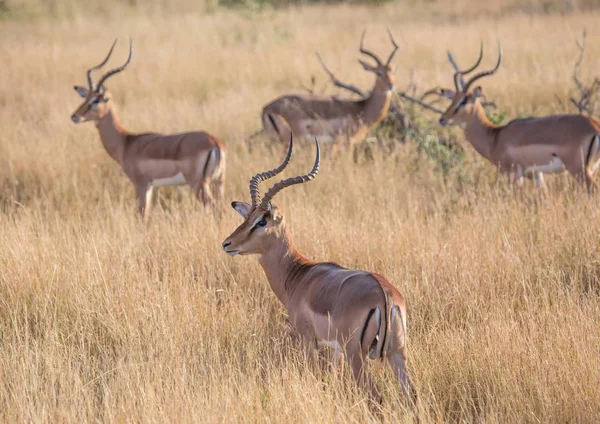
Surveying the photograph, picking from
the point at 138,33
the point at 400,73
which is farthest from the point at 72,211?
the point at 138,33

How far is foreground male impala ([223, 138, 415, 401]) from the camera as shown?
3.55 metres

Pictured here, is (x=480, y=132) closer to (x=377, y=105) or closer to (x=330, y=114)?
(x=377, y=105)

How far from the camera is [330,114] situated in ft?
30.9

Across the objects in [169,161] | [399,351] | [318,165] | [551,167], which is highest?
[318,165]

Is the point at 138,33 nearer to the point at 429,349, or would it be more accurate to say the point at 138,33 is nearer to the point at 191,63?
the point at 191,63

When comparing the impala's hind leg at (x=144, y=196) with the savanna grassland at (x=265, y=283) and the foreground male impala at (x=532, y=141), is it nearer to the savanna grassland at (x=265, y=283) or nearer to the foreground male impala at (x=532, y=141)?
the savanna grassland at (x=265, y=283)

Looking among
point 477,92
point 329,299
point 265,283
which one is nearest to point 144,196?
point 265,283

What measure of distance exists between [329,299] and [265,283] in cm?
149

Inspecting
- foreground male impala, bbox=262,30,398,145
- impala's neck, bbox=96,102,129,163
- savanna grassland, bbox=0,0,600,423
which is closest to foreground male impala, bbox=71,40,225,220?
impala's neck, bbox=96,102,129,163

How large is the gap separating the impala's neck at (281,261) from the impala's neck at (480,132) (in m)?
3.95

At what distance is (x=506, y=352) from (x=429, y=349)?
0.44 meters

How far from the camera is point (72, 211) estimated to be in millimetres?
7500

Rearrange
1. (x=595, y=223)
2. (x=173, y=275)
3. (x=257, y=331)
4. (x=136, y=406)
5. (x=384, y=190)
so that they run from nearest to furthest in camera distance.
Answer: (x=136, y=406), (x=257, y=331), (x=173, y=275), (x=595, y=223), (x=384, y=190)

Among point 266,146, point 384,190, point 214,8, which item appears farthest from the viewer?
point 214,8
